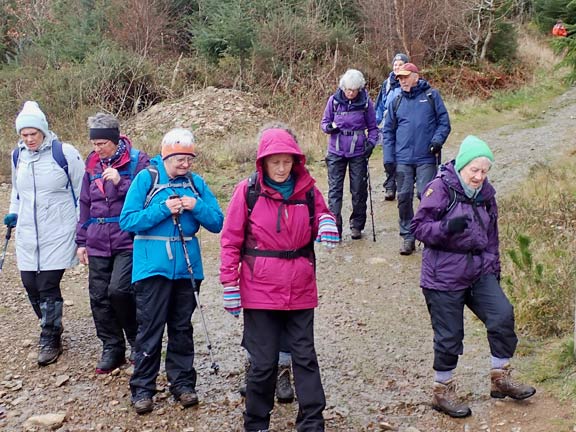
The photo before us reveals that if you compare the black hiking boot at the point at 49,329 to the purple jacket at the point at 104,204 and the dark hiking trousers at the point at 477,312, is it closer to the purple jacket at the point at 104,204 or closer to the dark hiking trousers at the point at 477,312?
the purple jacket at the point at 104,204

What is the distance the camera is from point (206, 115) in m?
17.2

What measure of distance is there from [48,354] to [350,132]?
13.7ft

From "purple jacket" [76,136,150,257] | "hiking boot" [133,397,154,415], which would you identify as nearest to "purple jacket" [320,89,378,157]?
"purple jacket" [76,136,150,257]

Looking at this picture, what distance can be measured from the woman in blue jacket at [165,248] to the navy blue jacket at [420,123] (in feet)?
11.2

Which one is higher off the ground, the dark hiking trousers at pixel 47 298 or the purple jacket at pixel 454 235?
the purple jacket at pixel 454 235

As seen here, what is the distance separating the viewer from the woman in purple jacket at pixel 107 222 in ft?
16.1

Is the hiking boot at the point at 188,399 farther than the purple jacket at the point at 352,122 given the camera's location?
No

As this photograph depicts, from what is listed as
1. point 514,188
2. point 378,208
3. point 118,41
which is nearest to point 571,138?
point 514,188

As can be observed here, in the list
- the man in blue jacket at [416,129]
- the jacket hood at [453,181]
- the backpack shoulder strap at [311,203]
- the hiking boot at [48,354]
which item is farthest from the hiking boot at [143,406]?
the man in blue jacket at [416,129]

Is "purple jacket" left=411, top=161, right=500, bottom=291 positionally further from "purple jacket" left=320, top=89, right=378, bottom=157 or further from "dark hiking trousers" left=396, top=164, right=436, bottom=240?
"purple jacket" left=320, top=89, right=378, bottom=157

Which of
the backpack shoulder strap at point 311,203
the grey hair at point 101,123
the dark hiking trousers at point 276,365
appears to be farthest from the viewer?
the grey hair at point 101,123

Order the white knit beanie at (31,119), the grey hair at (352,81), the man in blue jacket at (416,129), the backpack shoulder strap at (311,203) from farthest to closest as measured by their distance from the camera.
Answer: the grey hair at (352,81), the man in blue jacket at (416,129), the white knit beanie at (31,119), the backpack shoulder strap at (311,203)

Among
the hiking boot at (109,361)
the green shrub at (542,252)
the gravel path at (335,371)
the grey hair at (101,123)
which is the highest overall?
the grey hair at (101,123)

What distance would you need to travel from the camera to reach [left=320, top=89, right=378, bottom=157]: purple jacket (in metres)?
7.87
